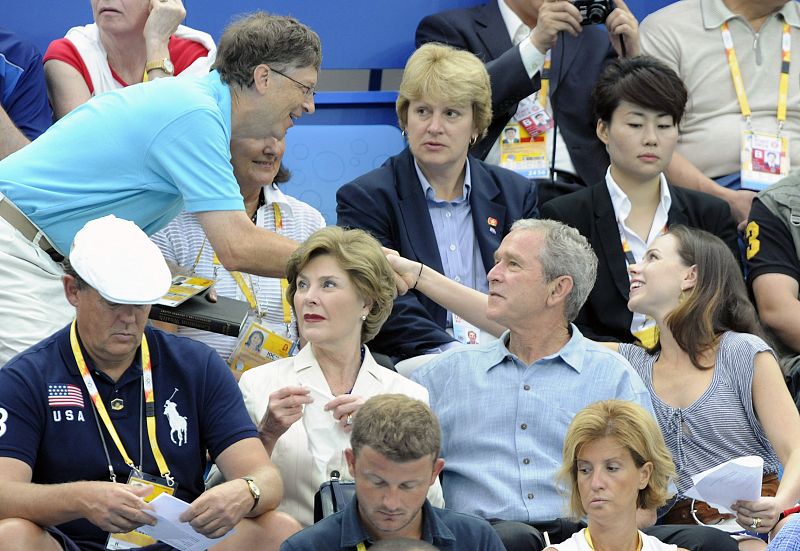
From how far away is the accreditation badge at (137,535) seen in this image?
11.0 ft

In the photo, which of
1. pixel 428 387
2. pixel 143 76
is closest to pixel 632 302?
pixel 428 387

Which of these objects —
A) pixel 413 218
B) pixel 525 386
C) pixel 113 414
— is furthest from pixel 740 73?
pixel 113 414

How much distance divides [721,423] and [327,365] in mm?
1256

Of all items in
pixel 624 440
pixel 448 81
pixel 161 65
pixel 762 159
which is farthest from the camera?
pixel 762 159

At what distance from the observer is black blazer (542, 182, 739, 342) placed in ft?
16.4

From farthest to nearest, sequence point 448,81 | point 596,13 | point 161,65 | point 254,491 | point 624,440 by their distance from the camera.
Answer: point 596,13, point 161,65, point 448,81, point 624,440, point 254,491

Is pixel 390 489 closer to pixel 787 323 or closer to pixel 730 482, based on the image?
pixel 730 482

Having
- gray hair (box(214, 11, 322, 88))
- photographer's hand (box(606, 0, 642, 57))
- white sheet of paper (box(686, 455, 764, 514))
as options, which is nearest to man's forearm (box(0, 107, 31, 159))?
gray hair (box(214, 11, 322, 88))

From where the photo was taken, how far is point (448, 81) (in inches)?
198

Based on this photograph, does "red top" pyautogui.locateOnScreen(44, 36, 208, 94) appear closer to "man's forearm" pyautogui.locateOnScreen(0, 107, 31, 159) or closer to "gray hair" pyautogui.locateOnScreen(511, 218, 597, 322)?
"man's forearm" pyautogui.locateOnScreen(0, 107, 31, 159)

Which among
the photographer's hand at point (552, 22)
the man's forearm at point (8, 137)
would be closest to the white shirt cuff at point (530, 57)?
the photographer's hand at point (552, 22)

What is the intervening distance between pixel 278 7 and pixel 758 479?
11.9 feet

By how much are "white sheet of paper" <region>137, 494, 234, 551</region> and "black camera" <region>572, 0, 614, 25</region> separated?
10.2 feet

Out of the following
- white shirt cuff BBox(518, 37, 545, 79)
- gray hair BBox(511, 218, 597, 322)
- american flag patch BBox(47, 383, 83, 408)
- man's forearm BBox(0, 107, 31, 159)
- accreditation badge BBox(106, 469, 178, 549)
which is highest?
white shirt cuff BBox(518, 37, 545, 79)
